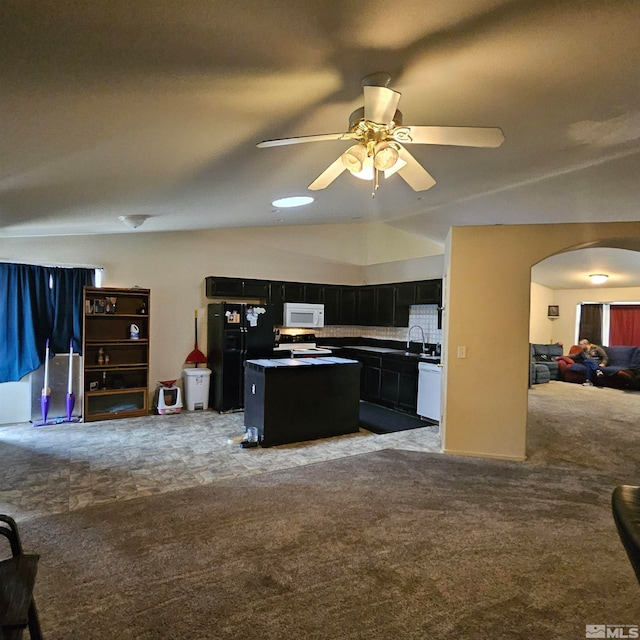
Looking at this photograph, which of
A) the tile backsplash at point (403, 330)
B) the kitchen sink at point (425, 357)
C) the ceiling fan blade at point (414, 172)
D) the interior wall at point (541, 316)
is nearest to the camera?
the ceiling fan blade at point (414, 172)

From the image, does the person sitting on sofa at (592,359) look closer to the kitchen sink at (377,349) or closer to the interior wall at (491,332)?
the kitchen sink at (377,349)

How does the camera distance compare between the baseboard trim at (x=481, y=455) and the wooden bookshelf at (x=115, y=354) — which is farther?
the wooden bookshelf at (x=115, y=354)

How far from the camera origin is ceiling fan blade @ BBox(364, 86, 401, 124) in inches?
68.4

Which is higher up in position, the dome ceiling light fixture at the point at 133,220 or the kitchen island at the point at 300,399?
the dome ceiling light fixture at the point at 133,220

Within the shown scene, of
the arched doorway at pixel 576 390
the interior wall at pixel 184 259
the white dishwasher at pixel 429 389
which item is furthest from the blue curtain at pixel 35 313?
the arched doorway at pixel 576 390

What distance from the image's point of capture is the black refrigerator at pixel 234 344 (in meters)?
6.06

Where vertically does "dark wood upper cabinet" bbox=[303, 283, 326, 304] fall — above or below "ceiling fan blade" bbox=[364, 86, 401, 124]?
below

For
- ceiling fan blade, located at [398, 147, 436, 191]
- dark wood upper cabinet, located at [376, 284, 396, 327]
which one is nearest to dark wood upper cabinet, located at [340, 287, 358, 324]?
dark wood upper cabinet, located at [376, 284, 396, 327]

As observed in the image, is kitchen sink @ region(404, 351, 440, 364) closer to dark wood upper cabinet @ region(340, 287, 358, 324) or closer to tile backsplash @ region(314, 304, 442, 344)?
tile backsplash @ region(314, 304, 442, 344)

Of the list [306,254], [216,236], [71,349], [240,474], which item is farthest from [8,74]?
[306,254]

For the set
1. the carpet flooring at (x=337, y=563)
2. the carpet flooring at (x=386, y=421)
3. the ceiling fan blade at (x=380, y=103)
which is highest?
the ceiling fan blade at (x=380, y=103)

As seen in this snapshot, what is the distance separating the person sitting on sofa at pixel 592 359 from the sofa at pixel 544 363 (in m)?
0.62

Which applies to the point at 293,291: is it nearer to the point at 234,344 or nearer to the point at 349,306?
the point at 349,306

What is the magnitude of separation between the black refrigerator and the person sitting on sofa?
7563 millimetres
